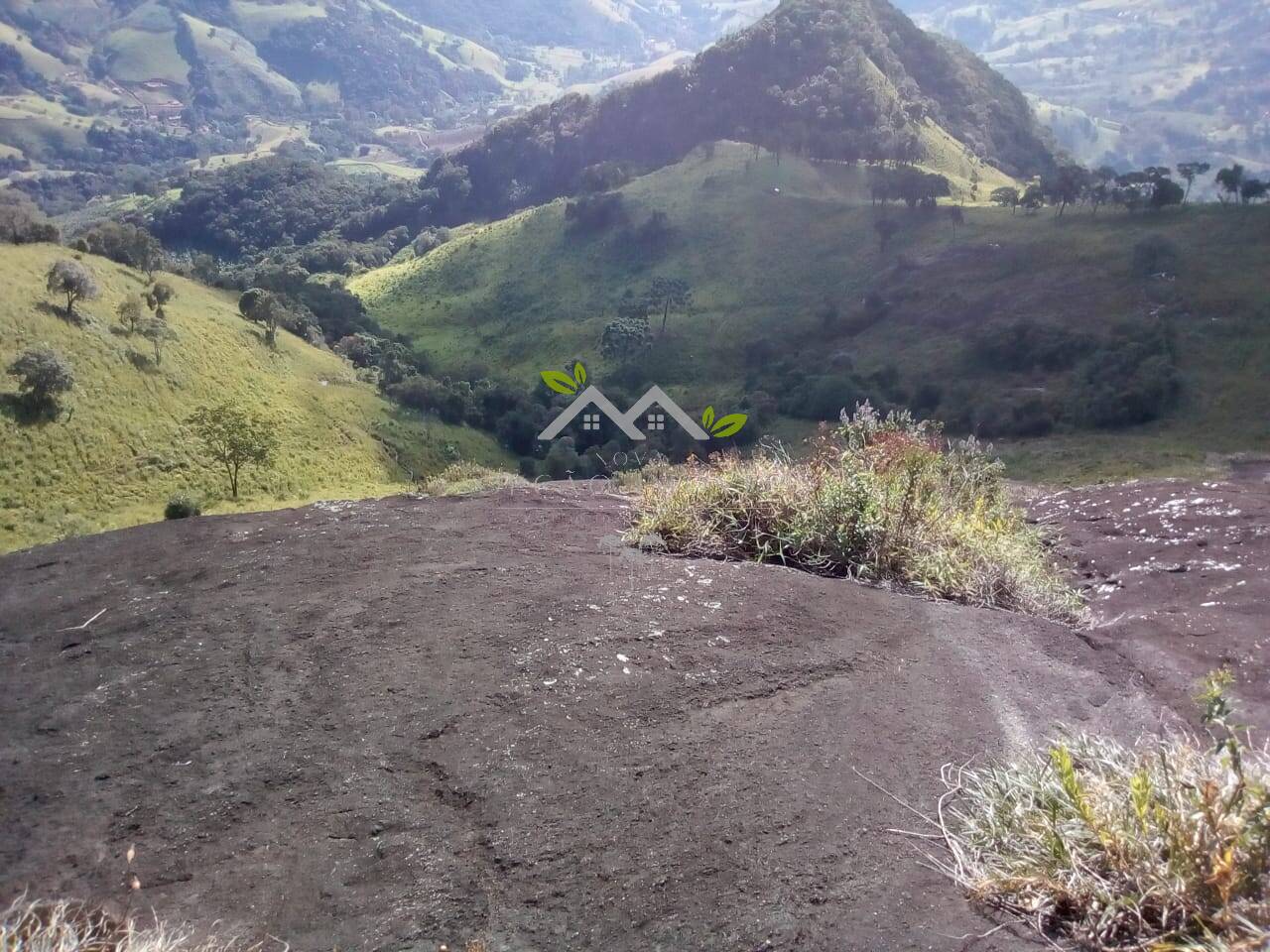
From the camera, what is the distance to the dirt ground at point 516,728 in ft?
9.81

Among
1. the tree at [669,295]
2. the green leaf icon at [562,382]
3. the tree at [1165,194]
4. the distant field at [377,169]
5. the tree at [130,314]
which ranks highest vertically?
the distant field at [377,169]

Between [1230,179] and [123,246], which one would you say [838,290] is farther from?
[123,246]

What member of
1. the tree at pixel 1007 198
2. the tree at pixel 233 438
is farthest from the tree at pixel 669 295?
the tree at pixel 233 438

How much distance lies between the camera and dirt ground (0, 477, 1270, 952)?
2.99 meters

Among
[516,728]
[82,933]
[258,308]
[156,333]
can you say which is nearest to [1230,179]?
[258,308]

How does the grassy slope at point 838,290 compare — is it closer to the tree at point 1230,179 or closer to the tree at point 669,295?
the tree at point 669,295

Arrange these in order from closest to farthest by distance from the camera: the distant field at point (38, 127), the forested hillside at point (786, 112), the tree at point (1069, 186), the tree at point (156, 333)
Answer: the tree at point (156, 333) → the tree at point (1069, 186) → the forested hillside at point (786, 112) → the distant field at point (38, 127)

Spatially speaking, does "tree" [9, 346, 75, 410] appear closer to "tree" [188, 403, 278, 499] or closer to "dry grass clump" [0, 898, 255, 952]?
"tree" [188, 403, 278, 499]

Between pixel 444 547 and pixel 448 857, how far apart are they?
10.1 ft

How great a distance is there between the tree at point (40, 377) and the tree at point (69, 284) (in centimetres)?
606

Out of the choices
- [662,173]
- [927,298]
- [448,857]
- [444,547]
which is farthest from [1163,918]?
[662,173]

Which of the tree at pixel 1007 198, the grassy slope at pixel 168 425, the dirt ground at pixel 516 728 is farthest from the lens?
the tree at pixel 1007 198

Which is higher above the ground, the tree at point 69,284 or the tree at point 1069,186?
the tree at point 1069,186

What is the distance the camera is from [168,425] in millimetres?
33656
